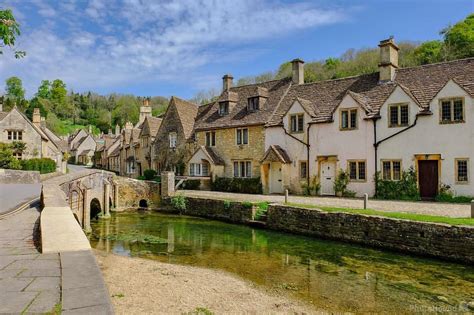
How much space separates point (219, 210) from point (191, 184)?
32.3 ft

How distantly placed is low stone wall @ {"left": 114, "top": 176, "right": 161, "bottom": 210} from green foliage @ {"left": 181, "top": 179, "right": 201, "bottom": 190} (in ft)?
12.7

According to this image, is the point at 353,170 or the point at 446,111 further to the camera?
the point at 353,170

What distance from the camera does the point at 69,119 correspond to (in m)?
132

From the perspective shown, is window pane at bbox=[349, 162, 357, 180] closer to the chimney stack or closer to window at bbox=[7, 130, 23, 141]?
the chimney stack

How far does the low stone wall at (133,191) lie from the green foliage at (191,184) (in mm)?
3879

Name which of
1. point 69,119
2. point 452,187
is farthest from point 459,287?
point 69,119

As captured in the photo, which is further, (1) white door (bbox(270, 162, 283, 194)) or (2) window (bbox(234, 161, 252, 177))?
(2) window (bbox(234, 161, 252, 177))

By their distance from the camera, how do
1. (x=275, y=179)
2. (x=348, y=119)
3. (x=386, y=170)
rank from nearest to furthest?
(x=386, y=170)
(x=348, y=119)
(x=275, y=179)

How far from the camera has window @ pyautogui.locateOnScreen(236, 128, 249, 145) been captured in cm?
3125

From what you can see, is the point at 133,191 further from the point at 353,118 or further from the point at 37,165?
the point at 353,118

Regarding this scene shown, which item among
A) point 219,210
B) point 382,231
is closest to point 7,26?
point 382,231

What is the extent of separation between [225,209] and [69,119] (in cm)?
12462

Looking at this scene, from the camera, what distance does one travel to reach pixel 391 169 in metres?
23.6

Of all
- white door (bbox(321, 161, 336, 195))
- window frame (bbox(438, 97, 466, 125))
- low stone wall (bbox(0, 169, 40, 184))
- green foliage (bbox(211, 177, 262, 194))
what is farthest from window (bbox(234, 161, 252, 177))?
low stone wall (bbox(0, 169, 40, 184))
